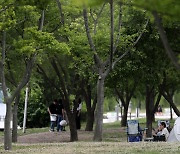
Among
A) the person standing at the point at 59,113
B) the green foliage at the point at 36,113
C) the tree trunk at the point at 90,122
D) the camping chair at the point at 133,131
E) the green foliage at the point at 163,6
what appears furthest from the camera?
the green foliage at the point at 36,113

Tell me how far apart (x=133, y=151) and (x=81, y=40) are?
5.43 meters

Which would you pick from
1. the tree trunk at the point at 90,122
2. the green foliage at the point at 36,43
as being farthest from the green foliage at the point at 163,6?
the tree trunk at the point at 90,122

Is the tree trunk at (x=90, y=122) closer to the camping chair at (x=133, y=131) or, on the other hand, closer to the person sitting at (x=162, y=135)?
the camping chair at (x=133, y=131)

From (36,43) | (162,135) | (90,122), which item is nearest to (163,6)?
(36,43)

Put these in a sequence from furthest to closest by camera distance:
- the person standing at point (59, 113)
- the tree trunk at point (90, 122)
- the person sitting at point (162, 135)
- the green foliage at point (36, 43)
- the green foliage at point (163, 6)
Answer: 1. the tree trunk at point (90, 122)
2. the person standing at point (59, 113)
3. the person sitting at point (162, 135)
4. the green foliage at point (36, 43)
5. the green foliage at point (163, 6)

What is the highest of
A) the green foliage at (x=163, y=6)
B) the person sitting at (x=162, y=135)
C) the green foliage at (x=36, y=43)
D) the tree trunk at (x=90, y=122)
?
the green foliage at (x=36, y=43)

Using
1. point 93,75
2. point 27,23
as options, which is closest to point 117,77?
point 93,75

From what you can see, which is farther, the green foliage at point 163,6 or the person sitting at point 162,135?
the person sitting at point 162,135

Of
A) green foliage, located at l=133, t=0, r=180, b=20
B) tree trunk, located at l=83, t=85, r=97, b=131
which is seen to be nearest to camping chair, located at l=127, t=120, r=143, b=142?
tree trunk, located at l=83, t=85, r=97, b=131

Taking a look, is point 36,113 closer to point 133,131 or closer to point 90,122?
point 90,122

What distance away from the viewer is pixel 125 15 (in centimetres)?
1823

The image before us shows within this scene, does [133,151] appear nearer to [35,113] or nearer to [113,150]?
[113,150]

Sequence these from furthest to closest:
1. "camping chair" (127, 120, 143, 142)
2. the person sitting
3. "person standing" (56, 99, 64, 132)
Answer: "person standing" (56, 99, 64, 132), "camping chair" (127, 120, 143, 142), the person sitting

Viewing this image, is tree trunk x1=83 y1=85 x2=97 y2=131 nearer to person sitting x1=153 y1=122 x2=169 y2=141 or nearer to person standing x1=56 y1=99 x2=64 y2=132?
person standing x1=56 y1=99 x2=64 y2=132
